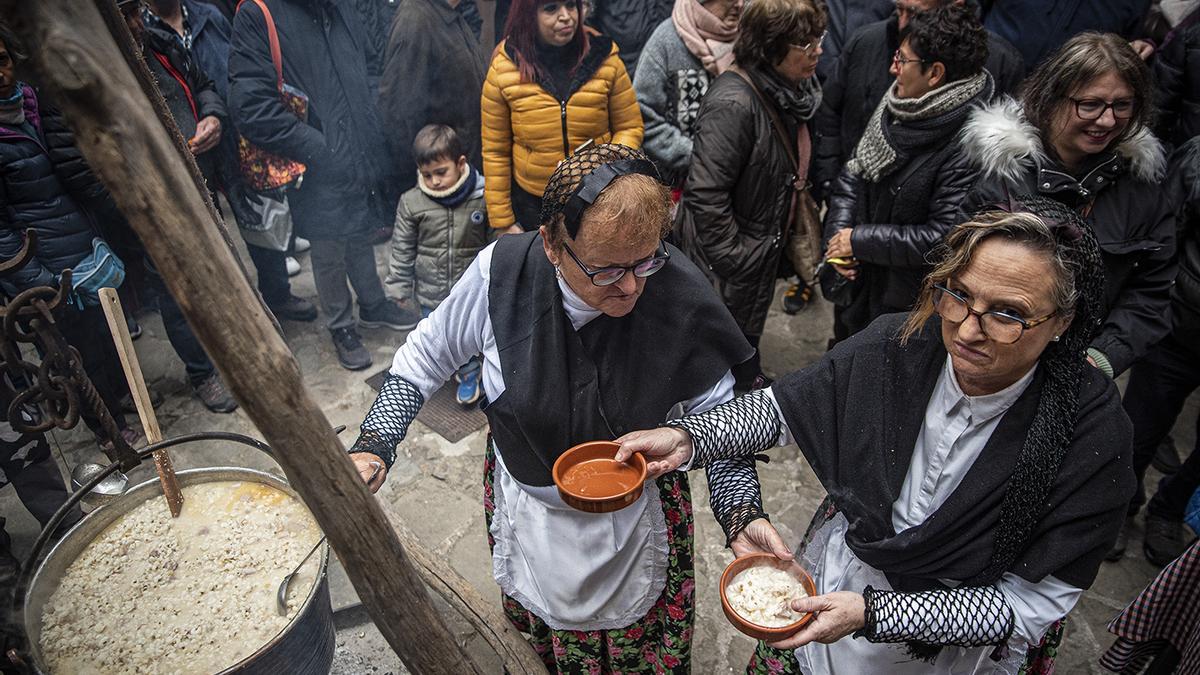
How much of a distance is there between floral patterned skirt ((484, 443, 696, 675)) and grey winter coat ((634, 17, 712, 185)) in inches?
107

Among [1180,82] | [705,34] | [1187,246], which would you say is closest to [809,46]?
[705,34]

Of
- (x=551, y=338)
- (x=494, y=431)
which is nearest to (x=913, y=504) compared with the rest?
(x=551, y=338)

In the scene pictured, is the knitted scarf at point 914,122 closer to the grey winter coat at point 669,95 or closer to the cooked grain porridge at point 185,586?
the grey winter coat at point 669,95

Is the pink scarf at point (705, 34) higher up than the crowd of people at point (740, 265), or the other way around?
the pink scarf at point (705, 34)

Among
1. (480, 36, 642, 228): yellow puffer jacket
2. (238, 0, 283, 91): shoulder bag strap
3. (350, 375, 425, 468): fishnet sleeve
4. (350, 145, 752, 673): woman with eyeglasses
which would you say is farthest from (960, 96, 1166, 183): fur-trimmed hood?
(238, 0, 283, 91): shoulder bag strap

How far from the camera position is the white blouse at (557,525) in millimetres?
2377

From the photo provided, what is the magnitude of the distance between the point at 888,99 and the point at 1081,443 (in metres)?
2.41

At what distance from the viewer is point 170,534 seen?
8.12ft

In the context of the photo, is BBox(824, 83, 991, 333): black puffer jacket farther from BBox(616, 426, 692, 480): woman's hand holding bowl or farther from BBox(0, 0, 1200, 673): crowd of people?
BBox(616, 426, 692, 480): woman's hand holding bowl

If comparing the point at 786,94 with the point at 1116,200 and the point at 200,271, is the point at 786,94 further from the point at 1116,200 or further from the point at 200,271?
the point at 200,271

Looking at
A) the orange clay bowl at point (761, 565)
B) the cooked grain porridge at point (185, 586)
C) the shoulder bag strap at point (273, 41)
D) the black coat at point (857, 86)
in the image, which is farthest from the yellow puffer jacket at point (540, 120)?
the orange clay bowl at point (761, 565)

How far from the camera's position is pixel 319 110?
491 centimetres

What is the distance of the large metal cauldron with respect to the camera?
78.8 inches

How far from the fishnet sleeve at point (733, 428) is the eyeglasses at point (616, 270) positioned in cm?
52
